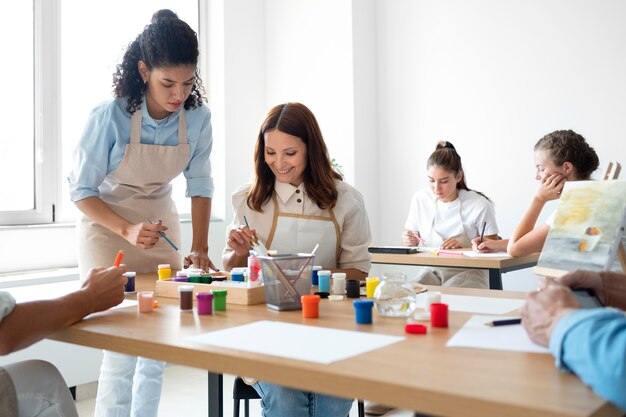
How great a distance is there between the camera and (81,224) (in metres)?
2.44

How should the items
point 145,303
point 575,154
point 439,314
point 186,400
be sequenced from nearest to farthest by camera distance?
point 439,314
point 145,303
point 575,154
point 186,400

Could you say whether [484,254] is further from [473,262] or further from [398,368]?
[398,368]

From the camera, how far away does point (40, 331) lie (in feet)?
4.50

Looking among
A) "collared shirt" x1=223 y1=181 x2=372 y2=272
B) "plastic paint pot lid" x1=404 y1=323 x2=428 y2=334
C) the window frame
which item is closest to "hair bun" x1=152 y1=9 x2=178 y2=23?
"collared shirt" x1=223 y1=181 x2=372 y2=272

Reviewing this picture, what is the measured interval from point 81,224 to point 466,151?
3.03 m

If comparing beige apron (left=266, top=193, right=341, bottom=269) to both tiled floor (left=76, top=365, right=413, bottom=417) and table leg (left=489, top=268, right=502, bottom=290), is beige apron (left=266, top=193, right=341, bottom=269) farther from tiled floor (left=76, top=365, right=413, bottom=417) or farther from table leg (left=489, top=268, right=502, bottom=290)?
tiled floor (left=76, top=365, right=413, bottom=417)

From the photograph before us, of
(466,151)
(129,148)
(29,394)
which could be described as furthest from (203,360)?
(466,151)

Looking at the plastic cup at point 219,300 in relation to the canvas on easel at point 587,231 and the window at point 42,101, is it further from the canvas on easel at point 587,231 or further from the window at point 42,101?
the window at point 42,101

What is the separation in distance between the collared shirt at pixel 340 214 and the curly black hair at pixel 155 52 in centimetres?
52

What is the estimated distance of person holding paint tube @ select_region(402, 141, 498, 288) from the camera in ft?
12.4

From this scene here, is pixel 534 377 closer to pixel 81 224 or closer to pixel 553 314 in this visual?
pixel 553 314

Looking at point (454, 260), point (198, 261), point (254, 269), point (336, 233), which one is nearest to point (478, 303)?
point (254, 269)

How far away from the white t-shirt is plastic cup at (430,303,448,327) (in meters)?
2.53

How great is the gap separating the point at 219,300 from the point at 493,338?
2.21ft
